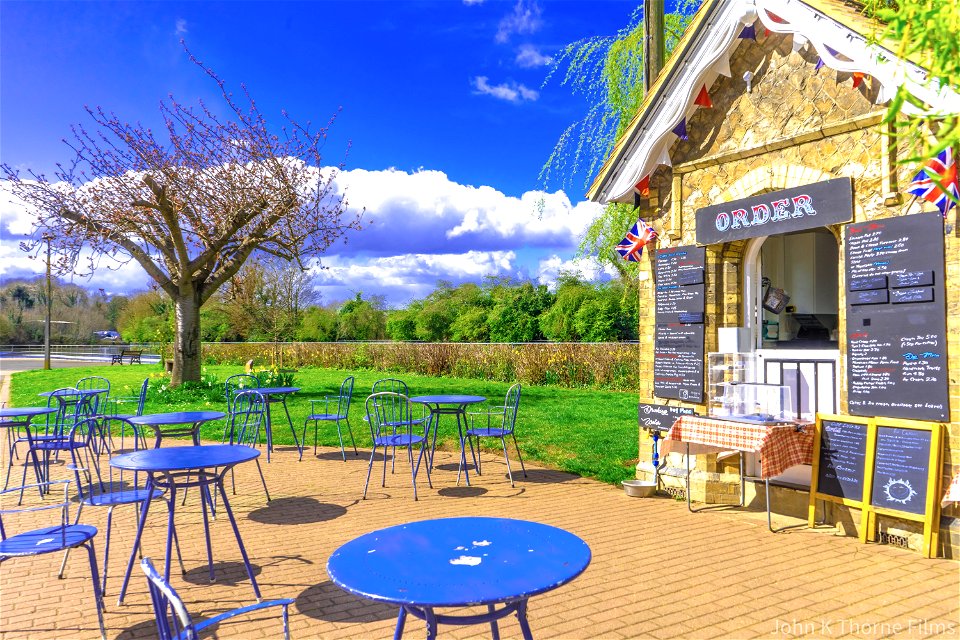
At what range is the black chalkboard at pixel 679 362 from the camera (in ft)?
20.3

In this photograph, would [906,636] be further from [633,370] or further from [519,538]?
[633,370]

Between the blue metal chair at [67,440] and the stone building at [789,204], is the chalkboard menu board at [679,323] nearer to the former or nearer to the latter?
the stone building at [789,204]

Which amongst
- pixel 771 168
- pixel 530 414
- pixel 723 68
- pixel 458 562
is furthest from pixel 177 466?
pixel 530 414

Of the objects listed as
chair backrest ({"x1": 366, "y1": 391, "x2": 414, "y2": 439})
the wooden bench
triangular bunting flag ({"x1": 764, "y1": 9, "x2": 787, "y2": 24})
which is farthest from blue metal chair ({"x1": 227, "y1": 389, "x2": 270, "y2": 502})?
the wooden bench

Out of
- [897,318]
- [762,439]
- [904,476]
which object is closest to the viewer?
[904,476]

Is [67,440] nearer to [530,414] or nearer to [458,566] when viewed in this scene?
[458,566]

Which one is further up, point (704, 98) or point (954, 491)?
point (704, 98)

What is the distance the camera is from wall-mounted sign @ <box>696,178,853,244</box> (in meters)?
5.11

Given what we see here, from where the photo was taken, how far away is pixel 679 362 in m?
6.35

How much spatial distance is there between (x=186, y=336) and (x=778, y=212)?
13321mm

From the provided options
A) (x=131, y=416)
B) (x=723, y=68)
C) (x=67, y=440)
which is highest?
(x=723, y=68)

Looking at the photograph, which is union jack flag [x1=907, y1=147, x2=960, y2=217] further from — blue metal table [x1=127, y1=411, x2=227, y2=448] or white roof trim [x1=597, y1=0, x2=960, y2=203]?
blue metal table [x1=127, y1=411, x2=227, y2=448]

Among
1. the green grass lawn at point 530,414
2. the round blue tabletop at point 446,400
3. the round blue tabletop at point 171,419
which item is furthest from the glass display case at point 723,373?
the round blue tabletop at point 171,419

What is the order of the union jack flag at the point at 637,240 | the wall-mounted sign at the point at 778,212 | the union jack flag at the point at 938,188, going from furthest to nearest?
the union jack flag at the point at 637,240 < the wall-mounted sign at the point at 778,212 < the union jack flag at the point at 938,188
